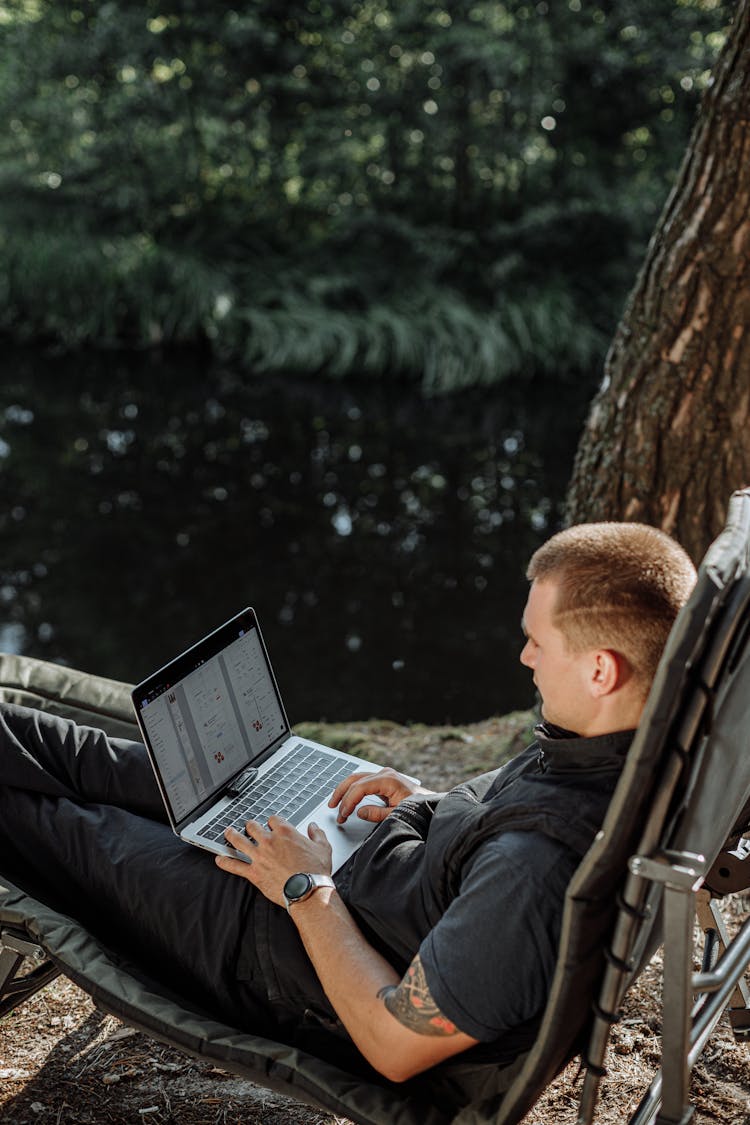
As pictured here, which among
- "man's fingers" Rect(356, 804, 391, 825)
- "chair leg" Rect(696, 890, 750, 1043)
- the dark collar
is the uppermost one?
the dark collar

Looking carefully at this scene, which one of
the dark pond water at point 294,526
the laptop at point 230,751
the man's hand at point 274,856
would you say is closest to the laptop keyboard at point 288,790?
the laptop at point 230,751

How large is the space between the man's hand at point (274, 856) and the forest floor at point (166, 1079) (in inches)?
15.5

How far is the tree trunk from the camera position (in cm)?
292

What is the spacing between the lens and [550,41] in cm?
1175

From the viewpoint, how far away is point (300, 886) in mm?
1722

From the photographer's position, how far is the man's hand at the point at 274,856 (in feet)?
5.91

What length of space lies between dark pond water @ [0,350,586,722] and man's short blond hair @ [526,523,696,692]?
3.40 m

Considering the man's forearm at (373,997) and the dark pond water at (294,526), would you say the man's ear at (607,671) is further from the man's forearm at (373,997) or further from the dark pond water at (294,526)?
the dark pond water at (294,526)

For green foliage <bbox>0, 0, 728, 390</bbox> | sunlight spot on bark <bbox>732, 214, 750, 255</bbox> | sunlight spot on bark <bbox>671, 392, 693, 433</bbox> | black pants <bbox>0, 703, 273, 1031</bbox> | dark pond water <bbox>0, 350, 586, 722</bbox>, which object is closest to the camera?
black pants <bbox>0, 703, 273, 1031</bbox>

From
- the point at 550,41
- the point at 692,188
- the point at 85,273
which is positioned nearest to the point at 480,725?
the point at 692,188

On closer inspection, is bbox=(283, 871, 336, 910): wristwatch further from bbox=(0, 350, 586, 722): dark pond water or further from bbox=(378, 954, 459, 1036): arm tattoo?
bbox=(0, 350, 586, 722): dark pond water

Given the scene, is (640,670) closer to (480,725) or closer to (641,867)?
(641,867)

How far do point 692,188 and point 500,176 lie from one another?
1093 cm

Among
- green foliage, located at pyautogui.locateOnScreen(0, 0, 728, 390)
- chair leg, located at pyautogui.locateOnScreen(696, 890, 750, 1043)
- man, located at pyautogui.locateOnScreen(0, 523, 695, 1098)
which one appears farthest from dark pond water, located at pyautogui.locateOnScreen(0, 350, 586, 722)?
man, located at pyautogui.locateOnScreen(0, 523, 695, 1098)
